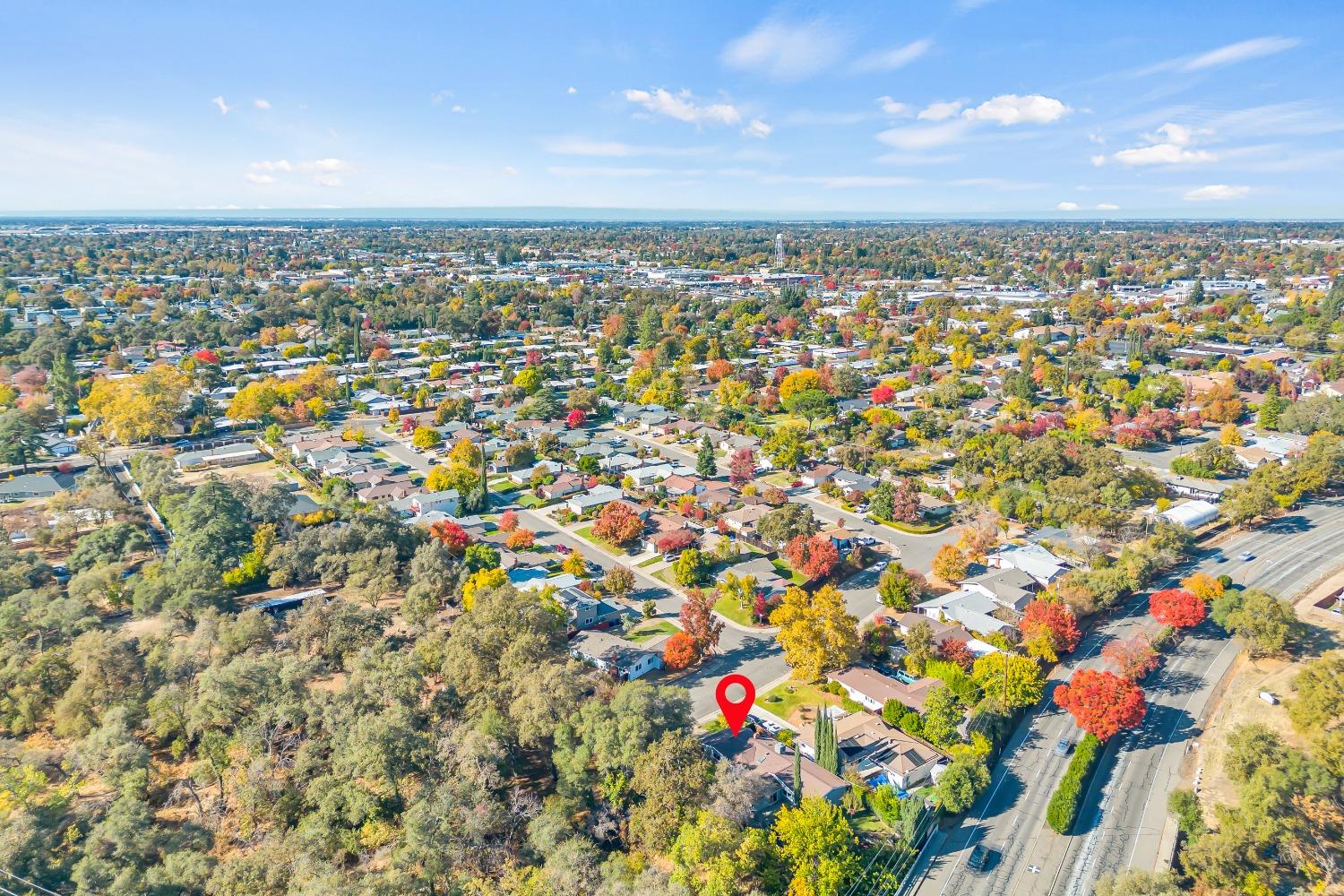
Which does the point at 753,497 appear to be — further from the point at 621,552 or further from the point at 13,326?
the point at 13,326

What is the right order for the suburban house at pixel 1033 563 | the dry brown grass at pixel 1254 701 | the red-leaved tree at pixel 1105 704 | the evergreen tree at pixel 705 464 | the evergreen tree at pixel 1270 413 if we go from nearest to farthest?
the dry brown grass at pixel 1254 701 < the red-leaved tree at pixel 1105 704 < the suburban house at pixel 1033 563 < the evergreen tree at pixel 705 464 < the evergreen tree at pixel 1270 413

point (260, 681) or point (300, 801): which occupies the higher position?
point (260, 681)

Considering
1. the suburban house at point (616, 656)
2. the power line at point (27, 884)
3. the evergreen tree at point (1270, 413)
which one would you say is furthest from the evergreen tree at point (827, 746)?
the evergreen tree at point (1270, 413)

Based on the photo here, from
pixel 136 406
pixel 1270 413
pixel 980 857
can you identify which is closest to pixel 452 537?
pixel 980 857

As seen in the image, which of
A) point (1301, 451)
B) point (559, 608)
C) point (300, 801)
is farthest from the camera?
point (1301, 451)

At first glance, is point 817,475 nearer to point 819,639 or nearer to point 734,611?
point 734,611

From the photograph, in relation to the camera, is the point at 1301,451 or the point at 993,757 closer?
the point at 993,757

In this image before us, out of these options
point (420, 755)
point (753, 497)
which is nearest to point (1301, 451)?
point (753, 497)

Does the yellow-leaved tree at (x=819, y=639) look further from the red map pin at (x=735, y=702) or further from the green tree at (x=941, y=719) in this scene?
the green tree at (x=941, y=719)
